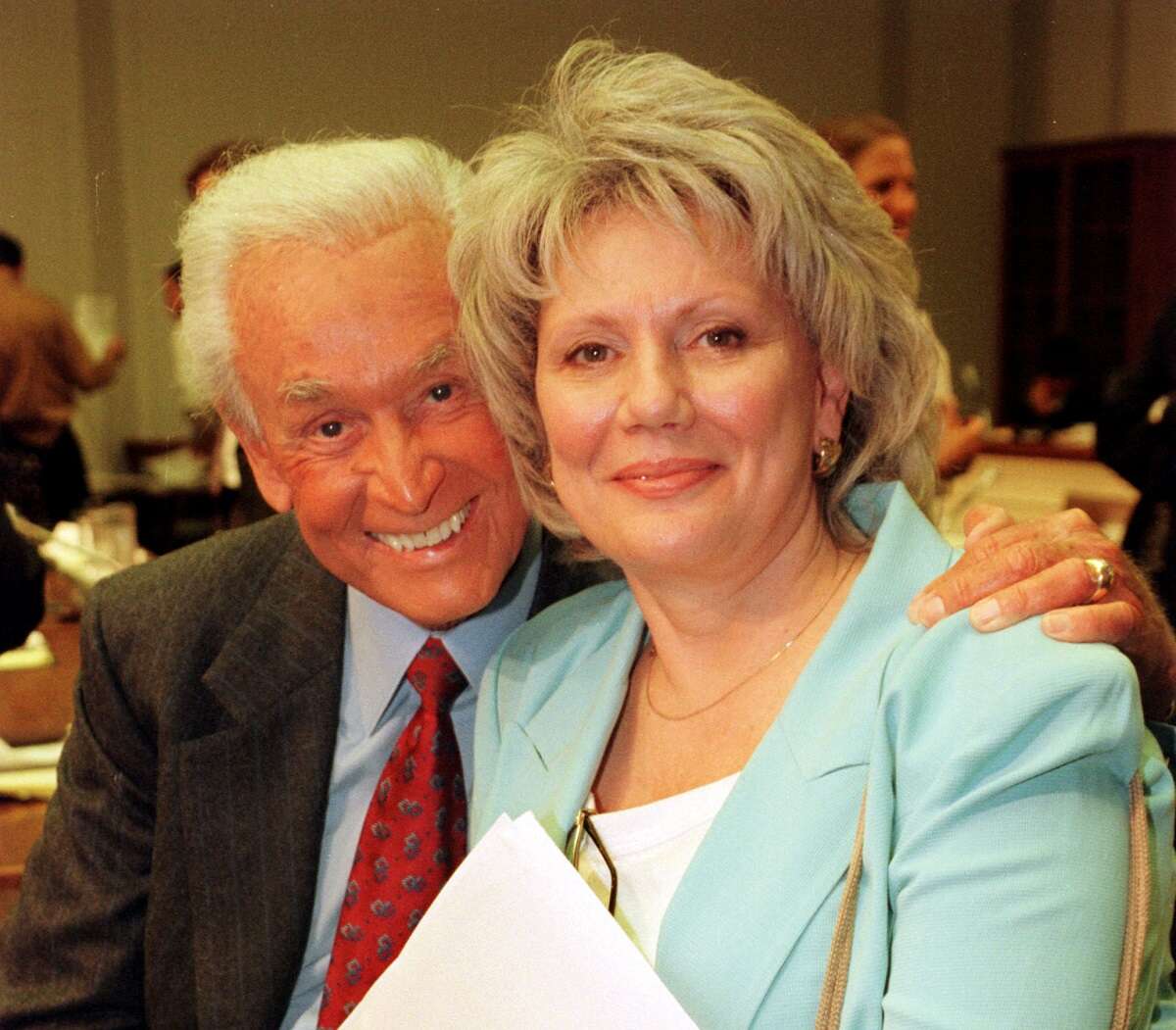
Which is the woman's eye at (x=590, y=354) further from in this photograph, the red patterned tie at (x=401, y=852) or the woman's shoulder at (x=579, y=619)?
the red patterned tie at (x=401, y=852)

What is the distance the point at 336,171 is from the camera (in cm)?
160

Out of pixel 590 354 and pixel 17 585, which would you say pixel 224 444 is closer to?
pixel 17 585

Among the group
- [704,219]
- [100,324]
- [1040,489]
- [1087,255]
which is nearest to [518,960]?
[704,219]

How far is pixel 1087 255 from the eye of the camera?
5219 mm

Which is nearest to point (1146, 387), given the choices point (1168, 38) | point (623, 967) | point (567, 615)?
point (1168, 38)

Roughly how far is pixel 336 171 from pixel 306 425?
0.96ft

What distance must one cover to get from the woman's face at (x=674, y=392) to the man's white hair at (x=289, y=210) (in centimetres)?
33

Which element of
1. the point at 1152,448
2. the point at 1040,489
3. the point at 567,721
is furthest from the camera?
the point at 1040,489

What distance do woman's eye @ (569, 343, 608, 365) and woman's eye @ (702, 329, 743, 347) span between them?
0.33ft

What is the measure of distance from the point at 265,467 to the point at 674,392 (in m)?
0.66

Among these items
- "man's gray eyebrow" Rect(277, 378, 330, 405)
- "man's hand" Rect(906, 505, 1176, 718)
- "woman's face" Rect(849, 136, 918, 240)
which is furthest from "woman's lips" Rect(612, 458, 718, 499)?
"woman's face" Rect(849, 136, 918, 240)

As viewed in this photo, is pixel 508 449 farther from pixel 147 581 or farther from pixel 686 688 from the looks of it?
pixel 147 581

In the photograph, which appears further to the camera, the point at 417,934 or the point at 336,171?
the point at 336,171

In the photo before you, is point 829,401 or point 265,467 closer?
point 829,401
